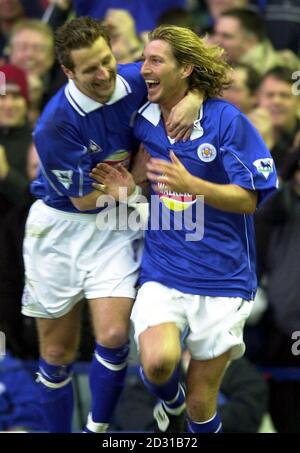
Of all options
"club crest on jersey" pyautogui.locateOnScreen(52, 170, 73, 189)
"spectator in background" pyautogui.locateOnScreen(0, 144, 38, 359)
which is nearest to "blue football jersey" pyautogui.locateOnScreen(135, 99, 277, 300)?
"club crest on jersey" pyautogui.locateOnScreen(52, 170, 73, 189)

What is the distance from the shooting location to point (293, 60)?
8586 mm

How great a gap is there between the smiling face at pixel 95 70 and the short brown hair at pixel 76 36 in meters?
0.02

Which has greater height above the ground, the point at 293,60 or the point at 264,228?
the point at 293,60

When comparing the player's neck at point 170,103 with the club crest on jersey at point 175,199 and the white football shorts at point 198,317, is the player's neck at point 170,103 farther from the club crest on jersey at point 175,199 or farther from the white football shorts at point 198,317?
the white football shorts at point 198,317

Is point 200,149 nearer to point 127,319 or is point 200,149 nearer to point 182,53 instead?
point 182,53

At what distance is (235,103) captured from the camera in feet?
26.6

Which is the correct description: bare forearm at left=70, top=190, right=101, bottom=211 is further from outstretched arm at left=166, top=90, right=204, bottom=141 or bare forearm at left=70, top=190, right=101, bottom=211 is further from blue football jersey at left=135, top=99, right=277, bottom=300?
outstretched arm at left=166, top=90, right=204, bottom=141

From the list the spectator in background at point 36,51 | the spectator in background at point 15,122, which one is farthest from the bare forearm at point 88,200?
the spectator in background at point 36,51

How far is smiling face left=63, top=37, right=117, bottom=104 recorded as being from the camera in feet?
18.6

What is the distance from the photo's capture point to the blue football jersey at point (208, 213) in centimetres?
556

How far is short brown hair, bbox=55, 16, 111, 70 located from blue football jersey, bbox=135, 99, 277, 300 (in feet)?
1.36
